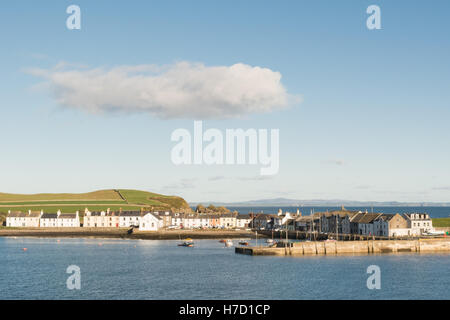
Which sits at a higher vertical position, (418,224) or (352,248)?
(418,224)

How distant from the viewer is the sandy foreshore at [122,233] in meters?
175

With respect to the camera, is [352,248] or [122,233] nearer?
[352,248]

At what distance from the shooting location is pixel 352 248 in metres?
118

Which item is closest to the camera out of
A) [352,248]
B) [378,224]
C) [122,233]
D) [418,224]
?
[352,248]

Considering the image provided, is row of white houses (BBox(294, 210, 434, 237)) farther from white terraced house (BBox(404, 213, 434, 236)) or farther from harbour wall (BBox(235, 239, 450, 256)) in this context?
harbour wall (BBox(235, 239, 450, 256))

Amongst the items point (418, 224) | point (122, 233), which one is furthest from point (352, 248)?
point (122, 233)

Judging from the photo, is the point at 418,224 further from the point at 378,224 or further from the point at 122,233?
the point at 122,233

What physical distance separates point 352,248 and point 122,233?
96.2m

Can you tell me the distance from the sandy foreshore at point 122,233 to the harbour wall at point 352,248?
5417 centimetres

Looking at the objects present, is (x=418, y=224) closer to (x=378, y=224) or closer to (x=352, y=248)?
(x=378, y=224)

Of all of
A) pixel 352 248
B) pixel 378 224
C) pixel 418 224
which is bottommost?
pixel 352 248

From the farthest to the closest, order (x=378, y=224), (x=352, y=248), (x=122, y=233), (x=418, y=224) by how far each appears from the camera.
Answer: (x=122, y=233) → (x=418, y=224) → (x=378, y=224) → (x=352, y=248)
